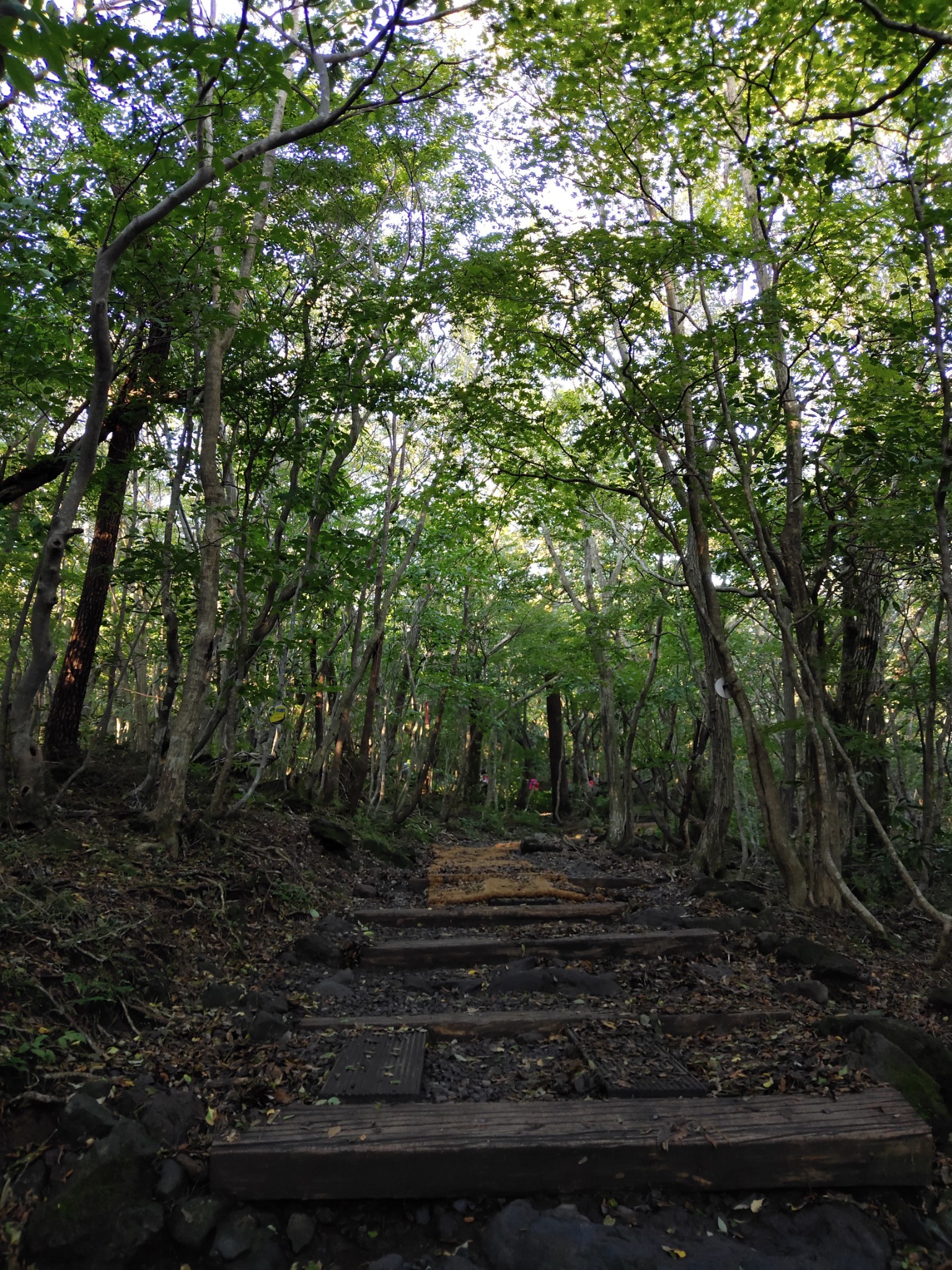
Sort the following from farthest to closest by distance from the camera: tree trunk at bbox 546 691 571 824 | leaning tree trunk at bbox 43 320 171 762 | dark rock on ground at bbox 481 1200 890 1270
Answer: tree trunk at bbox 546 691 571 824
leaning tree trunk at bbox 43 320 171 762
dark rock on ground at bbox 481 1200 890 1270

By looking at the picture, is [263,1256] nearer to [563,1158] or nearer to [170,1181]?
[170,1181]

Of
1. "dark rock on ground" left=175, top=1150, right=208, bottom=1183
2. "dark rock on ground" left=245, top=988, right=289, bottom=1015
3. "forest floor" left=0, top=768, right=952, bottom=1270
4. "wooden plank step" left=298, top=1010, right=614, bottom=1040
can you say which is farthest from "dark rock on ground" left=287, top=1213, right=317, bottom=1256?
"dark rock on ground" left=245, top=988, right=289, bottom=1015

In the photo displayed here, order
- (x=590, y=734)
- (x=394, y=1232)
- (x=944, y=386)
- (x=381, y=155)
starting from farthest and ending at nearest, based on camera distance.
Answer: (x=590, y=734), (x=381, y=155), (x=944, y=386), (x=394, y=1232)

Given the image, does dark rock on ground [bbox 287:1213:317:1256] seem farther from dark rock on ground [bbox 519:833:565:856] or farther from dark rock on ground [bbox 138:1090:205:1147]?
dark rock on ground [bbox 519:833:565:856]

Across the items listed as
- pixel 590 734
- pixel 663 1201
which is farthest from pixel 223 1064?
pixel 590 734

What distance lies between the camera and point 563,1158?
2.76 metres

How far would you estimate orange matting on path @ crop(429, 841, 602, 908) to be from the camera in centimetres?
702

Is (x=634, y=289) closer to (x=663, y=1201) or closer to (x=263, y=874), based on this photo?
(x=263, y=874)

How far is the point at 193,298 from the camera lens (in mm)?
5621

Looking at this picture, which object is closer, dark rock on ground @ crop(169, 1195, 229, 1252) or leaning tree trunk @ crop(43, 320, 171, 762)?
dark rock on ground @ crop(169, 1195, 229, 1252)

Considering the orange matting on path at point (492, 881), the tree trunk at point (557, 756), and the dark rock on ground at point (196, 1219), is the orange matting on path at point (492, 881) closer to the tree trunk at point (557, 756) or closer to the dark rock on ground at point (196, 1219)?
the dark rock on ground at point (196, 1219)

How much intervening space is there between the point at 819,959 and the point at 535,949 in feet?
6.22

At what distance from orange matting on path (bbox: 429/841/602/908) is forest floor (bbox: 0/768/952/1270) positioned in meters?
1.10

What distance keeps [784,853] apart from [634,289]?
5.58 m
